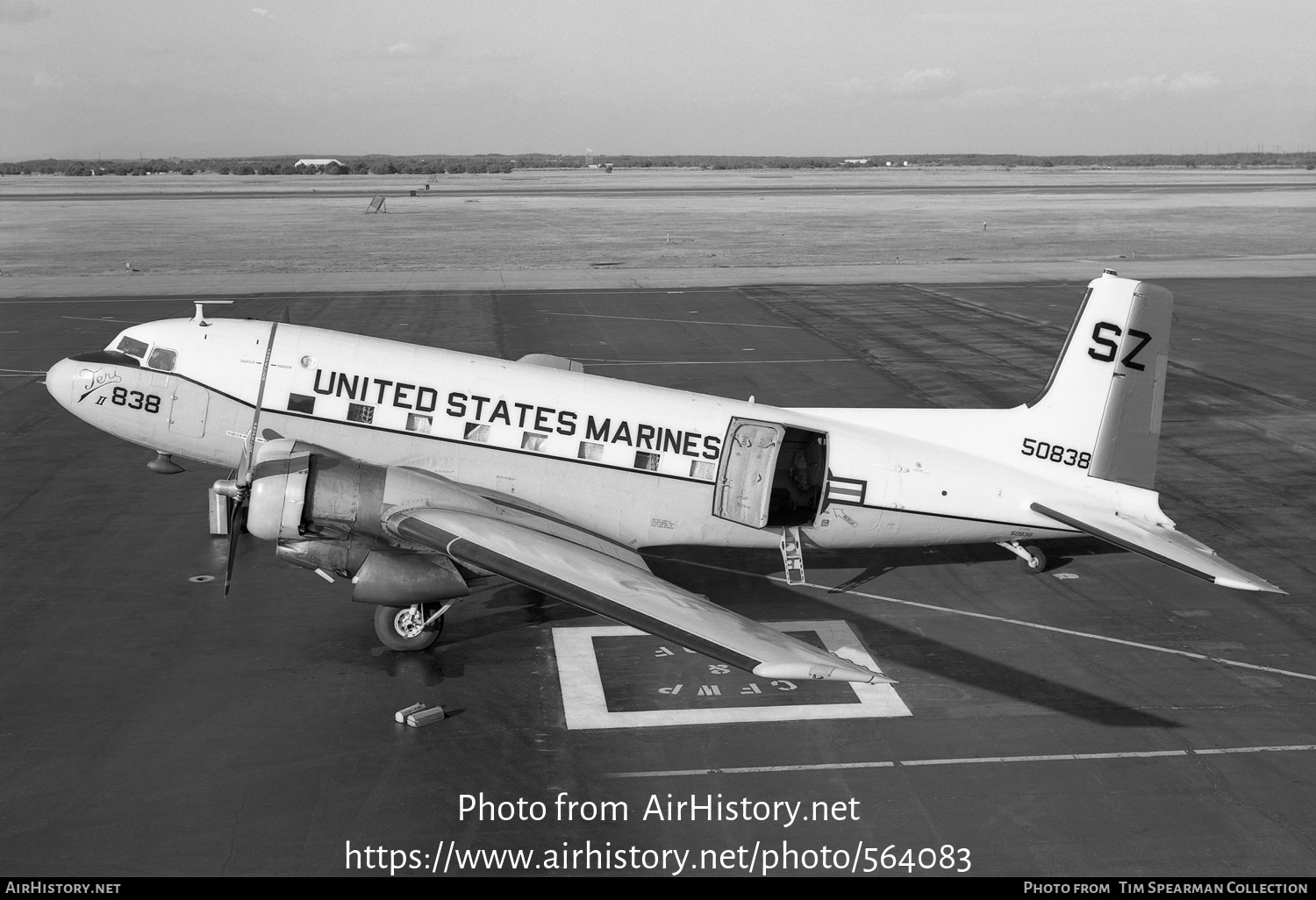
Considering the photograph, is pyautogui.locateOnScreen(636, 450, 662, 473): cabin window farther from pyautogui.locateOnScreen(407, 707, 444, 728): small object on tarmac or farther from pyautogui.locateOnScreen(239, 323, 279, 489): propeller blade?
pyautogui.locateOnScreen(239, 323, 279, 489): propeller blade

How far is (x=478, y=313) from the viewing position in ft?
153

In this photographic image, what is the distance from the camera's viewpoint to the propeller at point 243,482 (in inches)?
588

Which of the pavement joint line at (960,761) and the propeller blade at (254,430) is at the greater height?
the propeller blade at (254,430)

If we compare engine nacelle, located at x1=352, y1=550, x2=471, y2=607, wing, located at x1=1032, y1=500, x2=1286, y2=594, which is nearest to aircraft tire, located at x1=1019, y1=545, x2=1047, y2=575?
wing, located at x1=1032, y1=500, x2=1286, y2=594

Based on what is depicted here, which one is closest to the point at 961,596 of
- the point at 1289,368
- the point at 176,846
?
the point at 176,846

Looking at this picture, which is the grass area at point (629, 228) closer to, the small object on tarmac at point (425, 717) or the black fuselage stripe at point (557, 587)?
the black fuselage stripe at point (557, 587)

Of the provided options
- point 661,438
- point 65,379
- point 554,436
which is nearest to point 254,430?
point 65,379

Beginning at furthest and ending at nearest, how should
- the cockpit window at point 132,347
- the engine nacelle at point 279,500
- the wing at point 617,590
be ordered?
1. the cockpit window at point 132,347
2. the engine nacelle at point 279,500
3. the wing at point 617,590

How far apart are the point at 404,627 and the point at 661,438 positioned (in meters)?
4.92

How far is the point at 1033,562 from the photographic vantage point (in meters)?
18.9

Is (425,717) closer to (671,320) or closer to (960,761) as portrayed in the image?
(960,761)

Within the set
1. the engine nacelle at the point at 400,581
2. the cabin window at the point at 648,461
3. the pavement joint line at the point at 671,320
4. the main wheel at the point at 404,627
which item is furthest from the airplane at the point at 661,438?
the pavement joint line at the point at 671,320

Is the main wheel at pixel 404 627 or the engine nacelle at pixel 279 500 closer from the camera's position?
the engine nacelle at pixel 279 500

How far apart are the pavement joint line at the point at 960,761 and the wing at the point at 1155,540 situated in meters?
1.99
